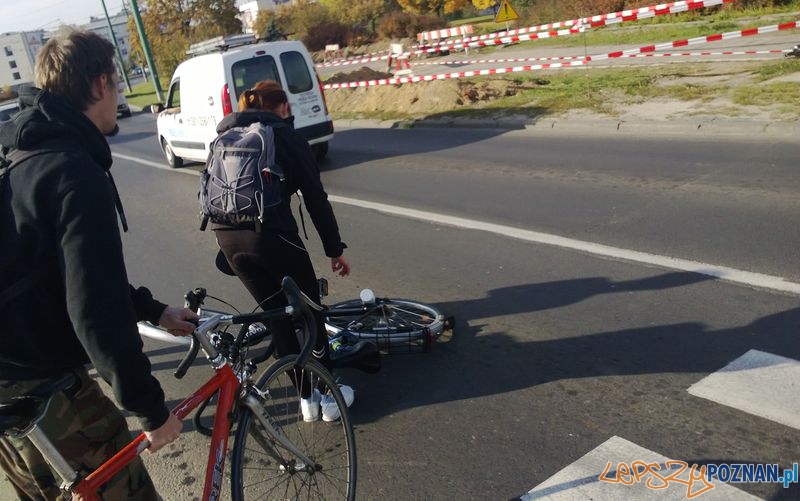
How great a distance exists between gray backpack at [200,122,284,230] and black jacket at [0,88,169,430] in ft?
4.62

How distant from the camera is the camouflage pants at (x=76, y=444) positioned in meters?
2.25

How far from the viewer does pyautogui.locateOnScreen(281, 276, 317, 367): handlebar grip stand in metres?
2.65

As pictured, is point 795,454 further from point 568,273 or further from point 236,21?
point 236,21

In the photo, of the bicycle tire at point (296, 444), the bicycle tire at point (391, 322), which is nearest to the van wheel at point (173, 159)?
the bicycle tire at point (391, 322)

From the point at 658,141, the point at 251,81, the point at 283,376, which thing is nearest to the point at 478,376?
the point at 283,376

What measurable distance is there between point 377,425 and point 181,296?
348 centimetres

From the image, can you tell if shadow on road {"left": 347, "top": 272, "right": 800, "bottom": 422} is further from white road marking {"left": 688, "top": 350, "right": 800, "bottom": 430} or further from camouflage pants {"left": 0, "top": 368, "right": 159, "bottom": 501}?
camouflage pants {"left": 0, "top": 368, "right": 159, "bottom": 501}

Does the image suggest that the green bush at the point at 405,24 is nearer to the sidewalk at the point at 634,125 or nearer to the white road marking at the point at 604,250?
the sidewalk at the point at 634,125

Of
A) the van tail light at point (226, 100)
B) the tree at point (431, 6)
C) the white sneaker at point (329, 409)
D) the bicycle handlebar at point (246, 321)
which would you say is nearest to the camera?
the bicycle handlebar at point (246, 321)

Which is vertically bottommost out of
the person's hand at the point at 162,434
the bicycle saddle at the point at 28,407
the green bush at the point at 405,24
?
the person's hand at the point at 162,434

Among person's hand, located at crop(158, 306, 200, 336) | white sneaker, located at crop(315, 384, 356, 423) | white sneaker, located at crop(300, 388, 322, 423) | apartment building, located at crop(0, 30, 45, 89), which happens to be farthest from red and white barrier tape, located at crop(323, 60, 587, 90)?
apartment building, located at crop(0, 30, 45, 89)

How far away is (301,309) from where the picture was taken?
2656 millimetres

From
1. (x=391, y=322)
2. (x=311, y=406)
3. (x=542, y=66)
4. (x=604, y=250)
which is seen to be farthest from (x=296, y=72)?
(x=311, y=406)

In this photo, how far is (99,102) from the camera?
2.26m
